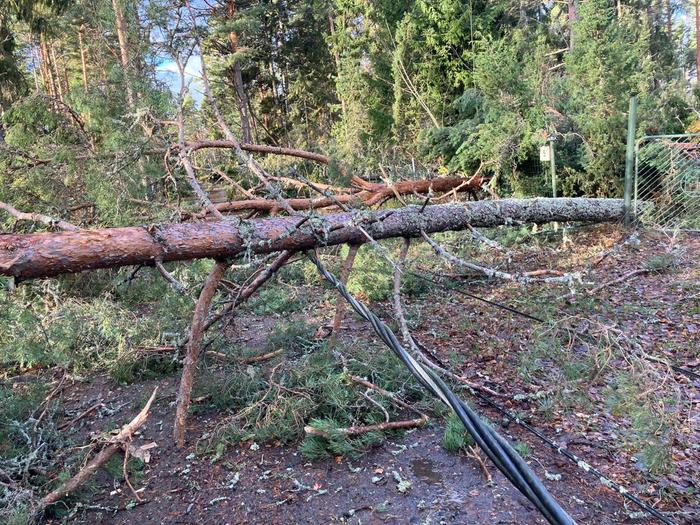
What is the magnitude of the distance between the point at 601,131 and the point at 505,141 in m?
1.35

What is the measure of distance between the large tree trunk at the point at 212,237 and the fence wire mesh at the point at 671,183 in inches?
126

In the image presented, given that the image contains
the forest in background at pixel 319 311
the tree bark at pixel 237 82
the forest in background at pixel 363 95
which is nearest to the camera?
the forest in background at pixel 319 311

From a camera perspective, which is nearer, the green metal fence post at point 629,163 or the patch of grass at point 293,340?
the patch of grass at point 293,340

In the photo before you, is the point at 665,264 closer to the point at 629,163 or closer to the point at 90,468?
the point at 629,163

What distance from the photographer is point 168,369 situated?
13.1 ft

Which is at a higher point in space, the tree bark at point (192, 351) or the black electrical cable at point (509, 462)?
the black electrical cable at point (509, 462)

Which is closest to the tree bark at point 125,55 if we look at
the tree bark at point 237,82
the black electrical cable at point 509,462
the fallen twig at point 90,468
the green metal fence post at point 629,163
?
the fallen twig at point 90,468

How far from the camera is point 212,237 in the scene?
9.05 feet

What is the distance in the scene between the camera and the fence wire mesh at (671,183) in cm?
600

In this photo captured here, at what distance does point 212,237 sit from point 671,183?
6.30 metres

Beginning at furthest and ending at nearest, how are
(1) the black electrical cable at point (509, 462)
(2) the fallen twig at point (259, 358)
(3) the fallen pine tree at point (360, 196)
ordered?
(3) the fallen pine tree at point (360, 196) → (2) the fallen twig at point (259, 358) → (1) the black electrical cable at point (509, 462)

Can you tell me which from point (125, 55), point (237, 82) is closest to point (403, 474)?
point (125, 55)

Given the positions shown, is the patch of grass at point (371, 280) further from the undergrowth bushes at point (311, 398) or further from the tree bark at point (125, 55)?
the tree bark at point (125, 55)

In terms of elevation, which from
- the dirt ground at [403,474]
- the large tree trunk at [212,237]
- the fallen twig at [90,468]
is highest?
the large tree trunk at [212,237]
